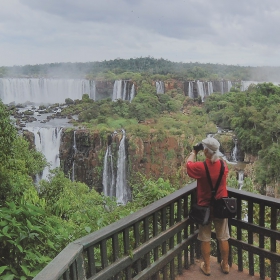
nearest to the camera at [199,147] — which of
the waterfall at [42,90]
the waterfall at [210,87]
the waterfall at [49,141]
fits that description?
the waterfall at [49,141]

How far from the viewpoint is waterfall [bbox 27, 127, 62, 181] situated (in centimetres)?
2041

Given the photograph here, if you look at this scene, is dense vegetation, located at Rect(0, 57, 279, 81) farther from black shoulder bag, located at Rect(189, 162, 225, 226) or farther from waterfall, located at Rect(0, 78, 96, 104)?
black shoulder bag, located at Rect(189, 162, 225, 226)

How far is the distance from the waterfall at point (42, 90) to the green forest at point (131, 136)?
154cm

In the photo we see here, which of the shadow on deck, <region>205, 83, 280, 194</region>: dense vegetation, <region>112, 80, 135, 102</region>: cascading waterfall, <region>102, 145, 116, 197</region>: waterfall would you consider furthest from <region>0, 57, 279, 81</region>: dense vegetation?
the shadow on deck

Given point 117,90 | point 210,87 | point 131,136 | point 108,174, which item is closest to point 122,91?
point 117,90

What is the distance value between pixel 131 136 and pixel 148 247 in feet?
61.5

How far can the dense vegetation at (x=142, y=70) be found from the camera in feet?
128

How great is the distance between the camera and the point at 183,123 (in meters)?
24.0

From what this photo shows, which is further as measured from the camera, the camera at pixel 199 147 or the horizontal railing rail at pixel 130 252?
the camera at pixel 199 147

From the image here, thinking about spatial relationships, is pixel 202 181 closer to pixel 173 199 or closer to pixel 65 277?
pixel 173 199

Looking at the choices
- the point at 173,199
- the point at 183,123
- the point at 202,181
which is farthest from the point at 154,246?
the point at 183,123

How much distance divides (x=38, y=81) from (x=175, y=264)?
2969cm

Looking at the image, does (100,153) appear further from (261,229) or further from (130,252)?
(130,252)

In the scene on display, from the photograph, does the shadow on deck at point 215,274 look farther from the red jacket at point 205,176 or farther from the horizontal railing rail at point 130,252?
the red jacket at point 205,176
